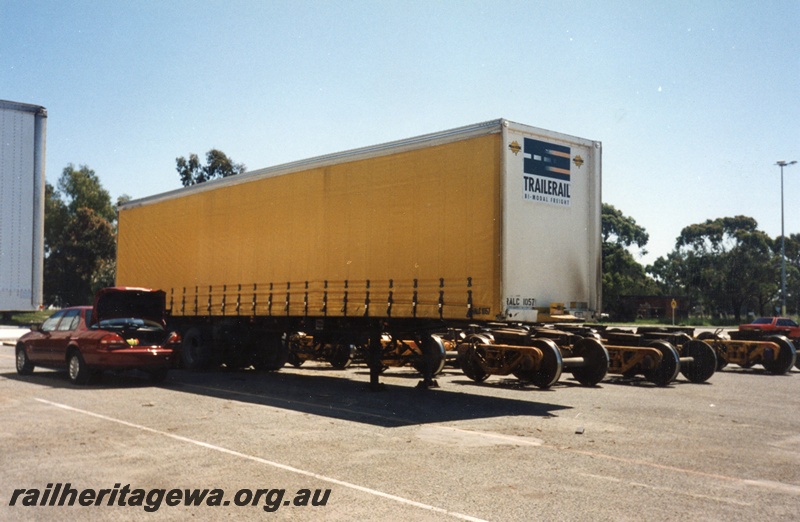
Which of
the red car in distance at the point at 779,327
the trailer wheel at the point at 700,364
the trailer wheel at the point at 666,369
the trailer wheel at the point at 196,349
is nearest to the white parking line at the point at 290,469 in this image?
the trailer wheel at the point at 196,349

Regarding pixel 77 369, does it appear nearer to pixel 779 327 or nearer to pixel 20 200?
pixel 20 200

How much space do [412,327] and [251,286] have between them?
16.5 feet

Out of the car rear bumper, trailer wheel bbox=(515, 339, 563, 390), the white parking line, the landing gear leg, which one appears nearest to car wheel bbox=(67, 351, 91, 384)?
the car rear bumper

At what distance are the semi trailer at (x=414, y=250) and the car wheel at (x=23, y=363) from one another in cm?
376

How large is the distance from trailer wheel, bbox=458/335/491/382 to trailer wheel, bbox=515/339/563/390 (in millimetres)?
811

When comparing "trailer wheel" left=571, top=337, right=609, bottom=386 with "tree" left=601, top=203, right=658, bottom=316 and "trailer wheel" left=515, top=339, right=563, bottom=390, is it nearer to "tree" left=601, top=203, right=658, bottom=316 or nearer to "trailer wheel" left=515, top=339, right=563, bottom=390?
"trailer wheel" left=515, top=339, right=563, bottom=390

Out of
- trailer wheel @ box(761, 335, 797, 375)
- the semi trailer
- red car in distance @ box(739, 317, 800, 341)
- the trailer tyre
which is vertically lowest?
trailer wheel @ box(761, 335, 797, 375)

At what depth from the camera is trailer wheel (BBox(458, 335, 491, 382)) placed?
13.9 m

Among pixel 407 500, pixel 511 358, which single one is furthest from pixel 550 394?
pixel 407 500

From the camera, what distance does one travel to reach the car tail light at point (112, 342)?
547 inches

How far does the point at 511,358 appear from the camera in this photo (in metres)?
13.5

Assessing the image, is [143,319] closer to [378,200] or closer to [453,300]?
[378,200]

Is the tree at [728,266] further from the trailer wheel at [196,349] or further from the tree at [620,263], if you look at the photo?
the trailer wheel at [196,349]

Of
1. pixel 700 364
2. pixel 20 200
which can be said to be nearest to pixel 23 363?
pixel 20 200
